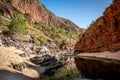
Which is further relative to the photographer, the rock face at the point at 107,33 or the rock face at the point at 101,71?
the rock face at the point at 107,33

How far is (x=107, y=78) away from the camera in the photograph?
40688mm

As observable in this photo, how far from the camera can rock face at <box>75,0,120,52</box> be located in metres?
128

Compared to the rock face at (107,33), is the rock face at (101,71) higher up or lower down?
lower down

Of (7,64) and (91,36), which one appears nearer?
(7,64)

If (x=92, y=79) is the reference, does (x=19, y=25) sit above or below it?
above

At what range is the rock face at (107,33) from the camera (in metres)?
128

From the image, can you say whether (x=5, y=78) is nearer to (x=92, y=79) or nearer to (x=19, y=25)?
(x=92, y=79)

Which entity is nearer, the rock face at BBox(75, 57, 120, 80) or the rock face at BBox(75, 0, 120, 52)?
the rock face at BBox(75, 57, 120, 80)

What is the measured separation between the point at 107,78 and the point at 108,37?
4096 inches

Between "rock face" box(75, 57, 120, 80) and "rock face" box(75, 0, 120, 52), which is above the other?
"rock face" box(75, 0, 120, 52)

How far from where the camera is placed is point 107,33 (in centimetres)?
14450

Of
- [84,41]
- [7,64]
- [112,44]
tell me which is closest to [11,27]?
[112,44]

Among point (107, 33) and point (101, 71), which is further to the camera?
point (107, 33)

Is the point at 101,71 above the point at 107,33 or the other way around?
the other way around
